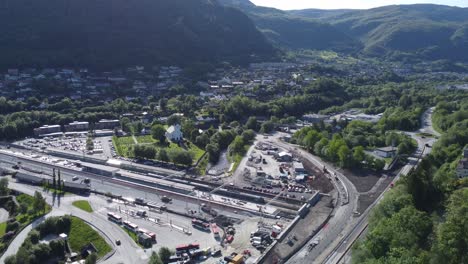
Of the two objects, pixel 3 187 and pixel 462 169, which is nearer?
pixel 462 169

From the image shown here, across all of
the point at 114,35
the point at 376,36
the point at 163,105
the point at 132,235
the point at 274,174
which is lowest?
the point at 132,235

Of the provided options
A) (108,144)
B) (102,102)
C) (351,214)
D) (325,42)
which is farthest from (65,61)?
(325,42)

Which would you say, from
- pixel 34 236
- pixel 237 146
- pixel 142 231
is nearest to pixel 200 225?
pixel 142 231

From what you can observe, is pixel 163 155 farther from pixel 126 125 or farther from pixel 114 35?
pixel 114 35

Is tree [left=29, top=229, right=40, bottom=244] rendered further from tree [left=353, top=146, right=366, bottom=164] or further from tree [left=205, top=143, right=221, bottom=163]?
tree [left=353, top=146, right=366, bottom=164]

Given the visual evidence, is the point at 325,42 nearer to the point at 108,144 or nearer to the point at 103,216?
the point at 108,144

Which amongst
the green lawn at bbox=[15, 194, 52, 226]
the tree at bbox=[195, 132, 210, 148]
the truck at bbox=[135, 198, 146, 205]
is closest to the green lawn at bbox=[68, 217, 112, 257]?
the green lawn at bbox=[15, 194, 52, 226]
